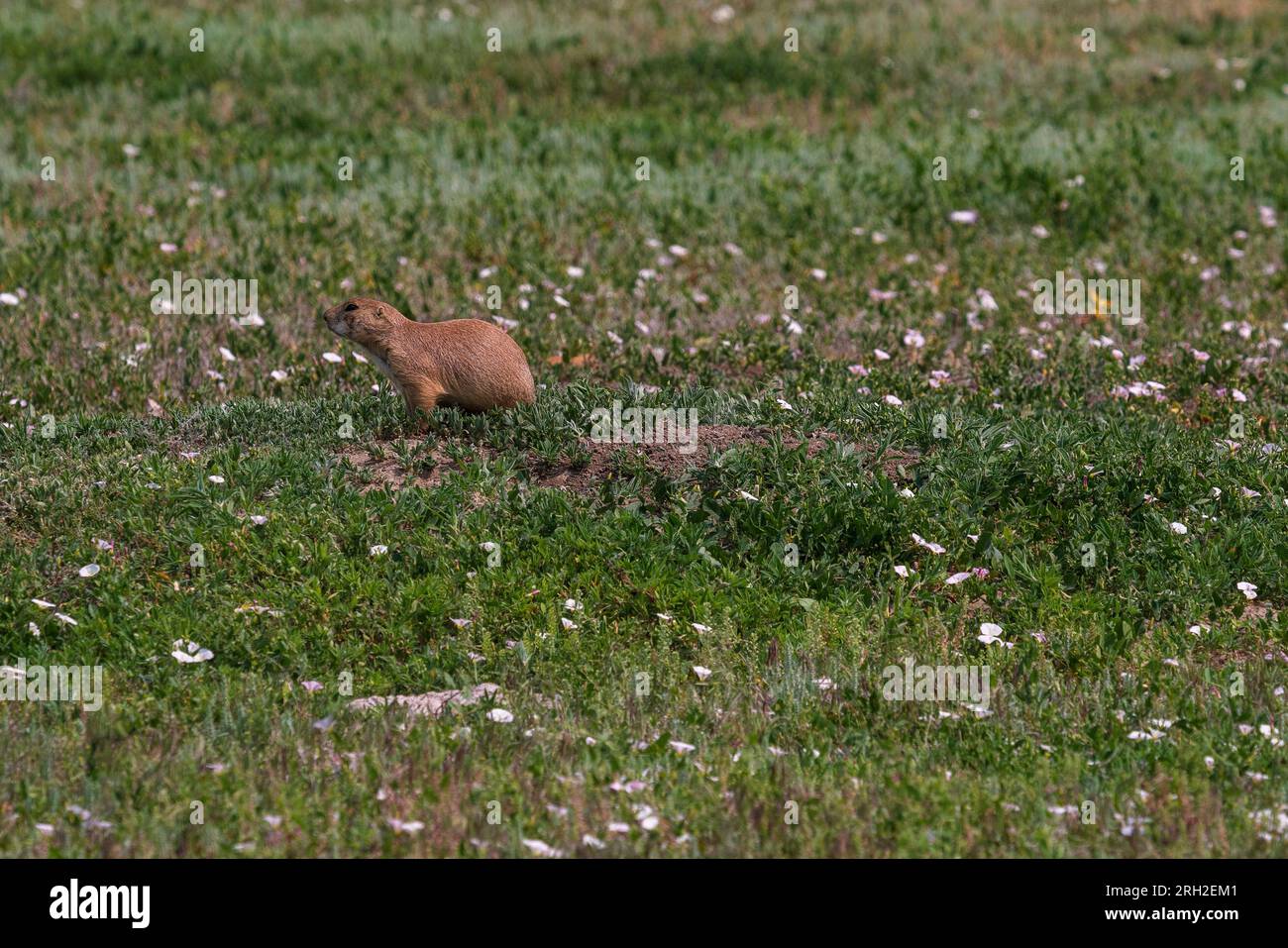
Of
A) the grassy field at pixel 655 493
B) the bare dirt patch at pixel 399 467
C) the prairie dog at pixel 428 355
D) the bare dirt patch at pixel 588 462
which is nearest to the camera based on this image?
the grassy field at pixel 655 493

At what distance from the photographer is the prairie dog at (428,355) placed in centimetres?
907

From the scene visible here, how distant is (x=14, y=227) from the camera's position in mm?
13906

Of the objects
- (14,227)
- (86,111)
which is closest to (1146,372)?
(14,227)

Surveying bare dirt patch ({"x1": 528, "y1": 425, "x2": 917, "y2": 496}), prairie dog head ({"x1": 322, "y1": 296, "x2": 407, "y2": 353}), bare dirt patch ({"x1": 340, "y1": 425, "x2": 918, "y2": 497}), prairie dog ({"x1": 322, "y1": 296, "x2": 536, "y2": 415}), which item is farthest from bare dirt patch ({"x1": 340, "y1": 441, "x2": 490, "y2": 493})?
prairie dog head ({"x1": 322, "y1": 296, "x2": 407, "y2": 353})

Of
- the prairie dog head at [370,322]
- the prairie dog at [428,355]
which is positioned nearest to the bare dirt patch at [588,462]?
Result: the prairie dog at [428,355]

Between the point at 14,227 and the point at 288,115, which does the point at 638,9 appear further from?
the point at 14,227

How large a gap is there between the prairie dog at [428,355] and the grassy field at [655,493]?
7.7 inches

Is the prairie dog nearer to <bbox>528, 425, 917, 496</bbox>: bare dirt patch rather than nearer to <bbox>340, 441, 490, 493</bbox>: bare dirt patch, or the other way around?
<bbox>340, 441, 490, 493</bbox>: bare dirt patch

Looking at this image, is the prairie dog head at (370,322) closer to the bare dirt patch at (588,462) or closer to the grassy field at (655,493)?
the grassy field at (655,493)

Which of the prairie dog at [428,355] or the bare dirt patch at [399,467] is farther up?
the prairie dog at [428,355]

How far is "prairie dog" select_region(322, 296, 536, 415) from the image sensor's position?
907 centimetres

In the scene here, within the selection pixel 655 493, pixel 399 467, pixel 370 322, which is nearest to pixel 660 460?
pixel 655 493

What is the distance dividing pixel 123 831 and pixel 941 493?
14.9ft

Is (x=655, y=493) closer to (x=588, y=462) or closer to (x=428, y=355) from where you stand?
(x=588, y=462)
